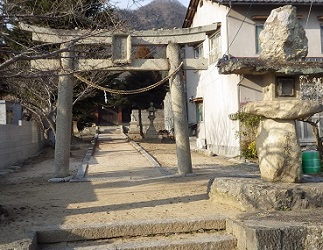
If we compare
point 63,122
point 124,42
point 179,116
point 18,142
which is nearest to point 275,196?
point 179,116

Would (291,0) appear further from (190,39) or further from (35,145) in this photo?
(35,145)

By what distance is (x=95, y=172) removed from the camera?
1239 cm

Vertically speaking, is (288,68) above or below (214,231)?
above

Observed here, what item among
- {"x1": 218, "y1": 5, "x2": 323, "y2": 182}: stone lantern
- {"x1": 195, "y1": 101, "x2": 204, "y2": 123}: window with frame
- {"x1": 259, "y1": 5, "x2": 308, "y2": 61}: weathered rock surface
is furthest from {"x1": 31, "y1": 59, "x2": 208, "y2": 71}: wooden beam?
{"x1": 195, "y1": 101, "x2": 204, "y2": 123}: window with frame

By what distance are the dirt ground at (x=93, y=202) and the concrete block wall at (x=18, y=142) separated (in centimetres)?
308

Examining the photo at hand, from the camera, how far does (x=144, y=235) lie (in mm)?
5633

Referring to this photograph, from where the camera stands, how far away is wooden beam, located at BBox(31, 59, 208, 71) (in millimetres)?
10579

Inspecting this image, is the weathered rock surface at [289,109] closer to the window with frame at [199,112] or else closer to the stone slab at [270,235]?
the stone slab at [270,235]

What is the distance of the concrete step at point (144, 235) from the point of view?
5.27m

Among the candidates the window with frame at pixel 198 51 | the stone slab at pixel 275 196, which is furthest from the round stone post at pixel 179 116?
the window with frame at pixel 198 51

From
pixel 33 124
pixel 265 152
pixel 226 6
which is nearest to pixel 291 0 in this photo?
pixel 226 6

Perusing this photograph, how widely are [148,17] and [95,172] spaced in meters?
5.79

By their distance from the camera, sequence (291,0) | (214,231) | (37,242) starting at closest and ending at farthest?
(37,242)
(214,231)
(291,0)

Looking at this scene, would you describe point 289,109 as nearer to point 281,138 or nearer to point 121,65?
point 281,138
